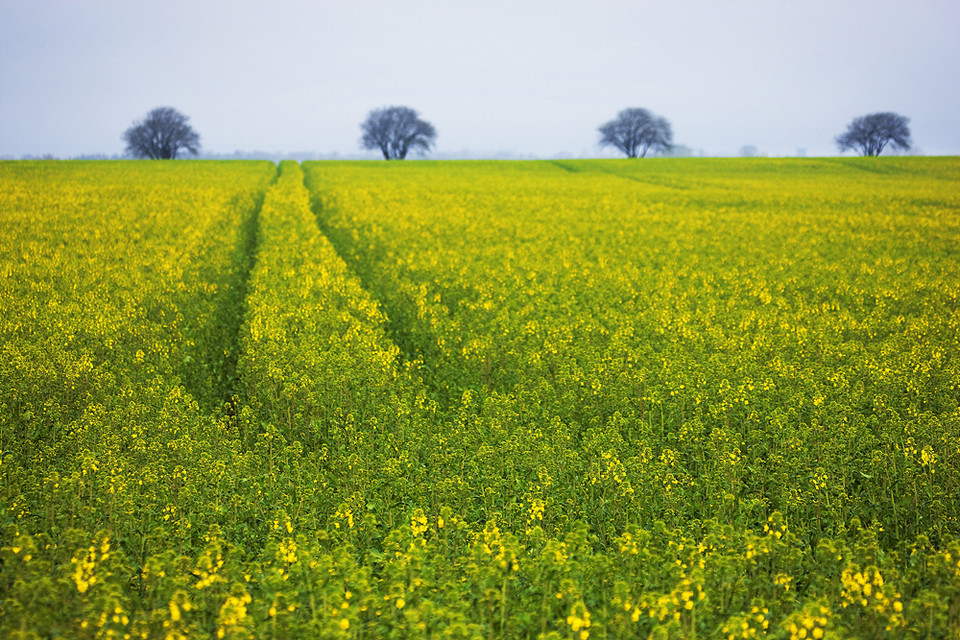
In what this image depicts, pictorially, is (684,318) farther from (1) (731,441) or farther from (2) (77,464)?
(2) (77,464)

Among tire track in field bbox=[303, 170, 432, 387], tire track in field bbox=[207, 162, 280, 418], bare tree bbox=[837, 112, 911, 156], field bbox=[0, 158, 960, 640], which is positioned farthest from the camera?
bare tree bbox=[837, 112, 911, 156]

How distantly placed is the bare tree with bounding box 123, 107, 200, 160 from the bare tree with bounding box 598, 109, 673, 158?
242 ft

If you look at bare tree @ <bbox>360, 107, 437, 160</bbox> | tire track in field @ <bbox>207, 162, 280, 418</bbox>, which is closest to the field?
tire track in field @ <bbox>207, 162, 280, 418</bbox>

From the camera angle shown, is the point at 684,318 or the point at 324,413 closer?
the point at 324,413

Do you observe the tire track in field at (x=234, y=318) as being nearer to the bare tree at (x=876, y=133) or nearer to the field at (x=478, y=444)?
the field at (x=478, y=444)

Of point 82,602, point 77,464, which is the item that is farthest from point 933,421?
point 77,464

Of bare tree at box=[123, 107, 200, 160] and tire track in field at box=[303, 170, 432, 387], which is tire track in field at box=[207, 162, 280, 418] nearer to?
tire track in field at box=[303, 170, 432, 387]

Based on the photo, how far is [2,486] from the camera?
242 inches

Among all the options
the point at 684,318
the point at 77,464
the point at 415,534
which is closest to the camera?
the point at 415,534

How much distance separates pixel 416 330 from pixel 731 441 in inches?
265

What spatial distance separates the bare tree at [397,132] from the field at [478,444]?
3738 inches

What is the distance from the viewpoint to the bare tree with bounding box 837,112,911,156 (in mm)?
99562

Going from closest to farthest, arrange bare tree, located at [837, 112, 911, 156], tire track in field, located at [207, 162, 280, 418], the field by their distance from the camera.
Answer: the field
tire track in field, located at [207, 162, 280, 418]
bare tree, located at [837, 112, 911, 156]

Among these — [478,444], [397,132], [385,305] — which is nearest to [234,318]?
[385,305]
